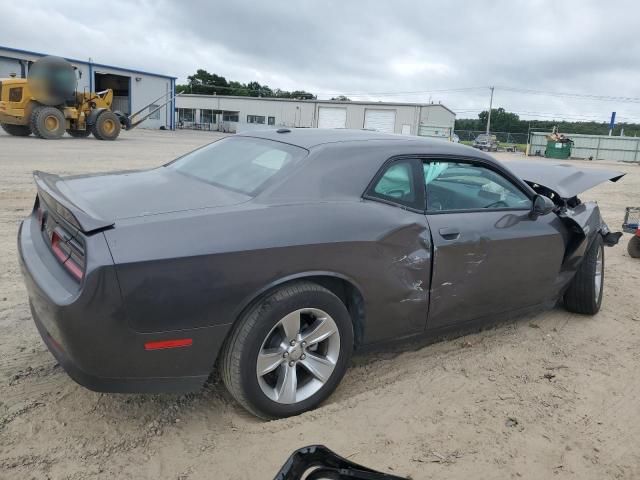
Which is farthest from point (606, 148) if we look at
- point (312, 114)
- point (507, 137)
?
point (312, 114)

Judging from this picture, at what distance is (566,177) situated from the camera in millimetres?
4496

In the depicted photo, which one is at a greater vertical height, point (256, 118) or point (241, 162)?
point (256, 118)

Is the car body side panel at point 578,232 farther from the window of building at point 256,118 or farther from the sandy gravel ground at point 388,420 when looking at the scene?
the window of building at point 256,118

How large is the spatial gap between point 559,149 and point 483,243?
1494 inches

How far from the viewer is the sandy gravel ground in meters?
2.41

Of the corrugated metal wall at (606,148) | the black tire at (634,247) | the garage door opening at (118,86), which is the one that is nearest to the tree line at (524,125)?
the corrugated metal wall at (606,148)

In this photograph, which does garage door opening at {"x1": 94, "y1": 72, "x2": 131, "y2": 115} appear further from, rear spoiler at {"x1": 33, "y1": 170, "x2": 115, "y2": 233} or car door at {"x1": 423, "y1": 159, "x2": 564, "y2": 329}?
car door at {"x1": 423, "y1": 159, "x2": 564, "y2": 329}

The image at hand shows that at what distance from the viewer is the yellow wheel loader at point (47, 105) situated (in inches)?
743

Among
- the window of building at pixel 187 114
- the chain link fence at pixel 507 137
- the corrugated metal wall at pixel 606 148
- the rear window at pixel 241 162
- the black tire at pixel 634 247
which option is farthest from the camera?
the window of building at pixel 187 114

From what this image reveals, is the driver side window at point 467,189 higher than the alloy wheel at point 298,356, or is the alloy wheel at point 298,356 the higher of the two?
the driver side window at point 467,189

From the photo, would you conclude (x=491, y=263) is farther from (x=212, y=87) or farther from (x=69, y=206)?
(x=212, y=87)

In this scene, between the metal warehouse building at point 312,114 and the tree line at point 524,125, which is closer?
the metal warehouse building at point 312,114

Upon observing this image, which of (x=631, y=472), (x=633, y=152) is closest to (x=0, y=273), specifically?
(x=631, y=472)

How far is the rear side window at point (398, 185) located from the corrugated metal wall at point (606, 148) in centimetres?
4044
